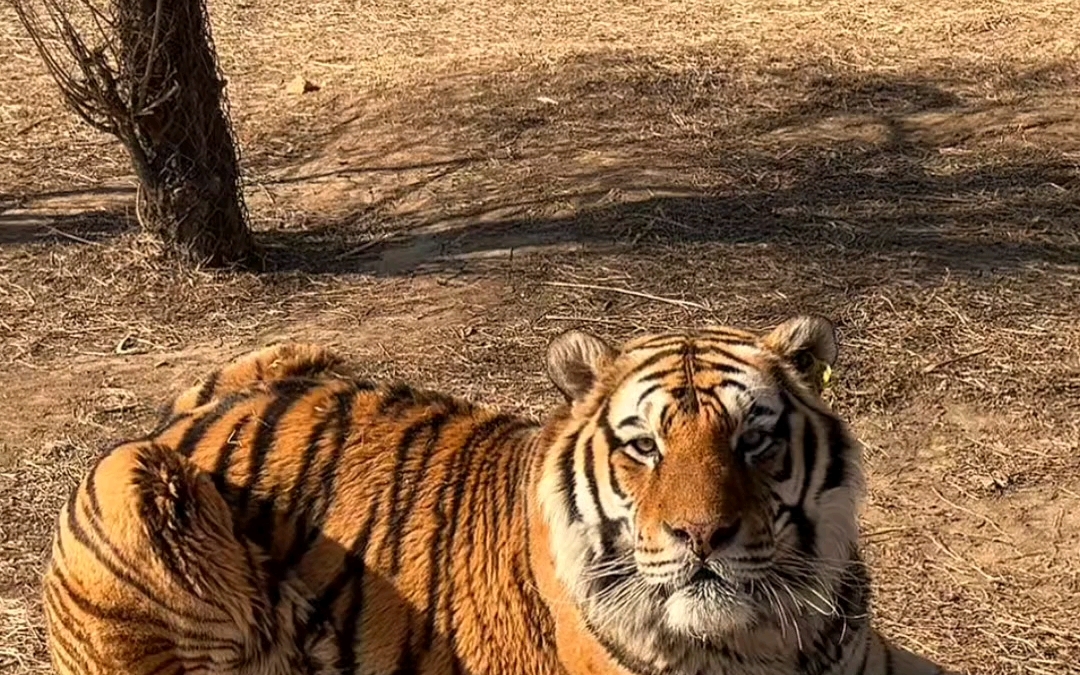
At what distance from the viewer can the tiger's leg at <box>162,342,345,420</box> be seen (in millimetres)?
3549

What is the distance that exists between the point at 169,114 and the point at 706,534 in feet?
13.6

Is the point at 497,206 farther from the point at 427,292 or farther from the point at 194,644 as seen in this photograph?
the point at 194,644

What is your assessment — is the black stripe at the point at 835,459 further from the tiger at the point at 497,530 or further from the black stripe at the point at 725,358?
the black stripe at the point at 725,358

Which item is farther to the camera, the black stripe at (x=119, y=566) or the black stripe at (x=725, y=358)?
the black stripe at (x=119, y=566)

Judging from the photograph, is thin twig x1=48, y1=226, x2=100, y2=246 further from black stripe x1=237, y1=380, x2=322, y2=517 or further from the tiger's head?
the tiger's head

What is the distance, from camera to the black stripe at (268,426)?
324 cm

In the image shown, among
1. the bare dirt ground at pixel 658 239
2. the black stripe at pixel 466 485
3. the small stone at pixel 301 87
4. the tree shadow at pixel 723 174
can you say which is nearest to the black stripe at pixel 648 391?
the black stripe at pixel 466 485

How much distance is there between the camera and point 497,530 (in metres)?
3.13

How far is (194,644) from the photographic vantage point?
309 cm

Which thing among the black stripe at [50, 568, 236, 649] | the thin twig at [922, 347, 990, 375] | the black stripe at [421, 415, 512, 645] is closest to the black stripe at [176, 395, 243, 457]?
the black stripe at [50, 568, 236, 649]

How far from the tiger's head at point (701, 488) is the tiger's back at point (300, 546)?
256 millimetres

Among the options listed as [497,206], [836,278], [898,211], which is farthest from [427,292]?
[898,211]

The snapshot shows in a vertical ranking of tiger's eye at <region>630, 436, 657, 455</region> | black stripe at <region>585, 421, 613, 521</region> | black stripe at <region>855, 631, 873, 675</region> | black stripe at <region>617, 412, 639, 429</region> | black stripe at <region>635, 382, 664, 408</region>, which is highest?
black stripe at <region>635, 382, 664, 408</region>

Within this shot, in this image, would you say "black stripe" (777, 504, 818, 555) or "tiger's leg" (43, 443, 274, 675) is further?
"tiger's leg" (43, 443, 274, 675)
